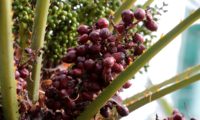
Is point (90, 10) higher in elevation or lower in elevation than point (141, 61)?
higher

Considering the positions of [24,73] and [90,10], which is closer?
[24,73]

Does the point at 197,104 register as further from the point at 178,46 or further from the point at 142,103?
the point at 142,103

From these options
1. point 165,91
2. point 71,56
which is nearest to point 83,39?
point 71,56

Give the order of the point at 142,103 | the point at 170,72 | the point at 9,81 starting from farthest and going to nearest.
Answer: the point at 170,72 → the point at 142,103 → the point at 9,81

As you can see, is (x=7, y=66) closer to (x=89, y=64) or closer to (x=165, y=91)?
(x=89, y=64)

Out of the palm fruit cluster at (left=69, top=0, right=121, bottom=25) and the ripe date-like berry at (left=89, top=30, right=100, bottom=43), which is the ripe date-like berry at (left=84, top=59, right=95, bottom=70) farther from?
the palm fruit cluster at (left=69, top=0, right=121, bottom=25)

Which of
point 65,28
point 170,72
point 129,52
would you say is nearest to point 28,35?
point 65,28
